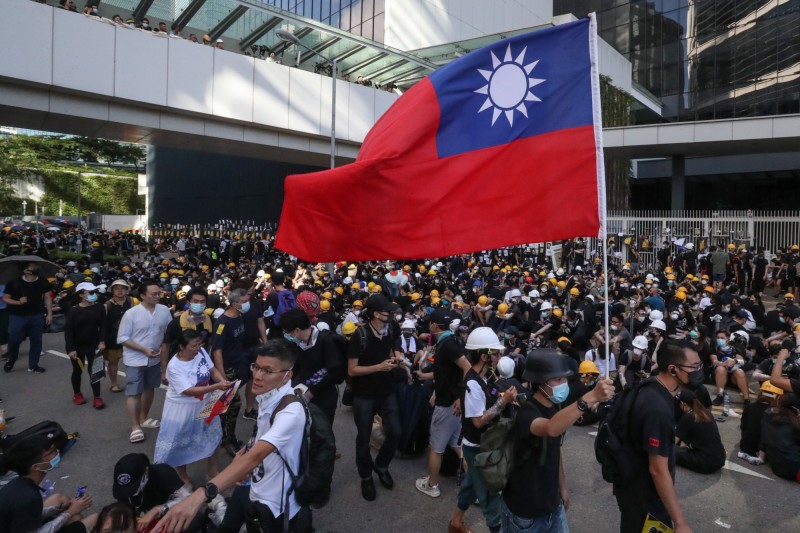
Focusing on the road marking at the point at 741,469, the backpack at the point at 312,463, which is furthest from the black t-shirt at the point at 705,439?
the backpack at the point at 312,463

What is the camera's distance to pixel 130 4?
18.0 m

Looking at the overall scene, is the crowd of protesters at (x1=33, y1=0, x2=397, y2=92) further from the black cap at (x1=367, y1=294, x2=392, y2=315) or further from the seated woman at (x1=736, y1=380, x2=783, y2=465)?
the seated woman at (x1=736, y1=380, x2=783, y2=465)

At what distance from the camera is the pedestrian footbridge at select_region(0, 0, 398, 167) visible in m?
15.5

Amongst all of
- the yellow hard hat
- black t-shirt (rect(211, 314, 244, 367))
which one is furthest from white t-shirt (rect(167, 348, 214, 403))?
the yellow hard hat

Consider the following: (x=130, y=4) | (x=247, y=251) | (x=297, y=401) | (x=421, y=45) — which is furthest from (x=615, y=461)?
(x=421, y=45)

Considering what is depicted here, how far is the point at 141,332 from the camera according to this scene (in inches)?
247

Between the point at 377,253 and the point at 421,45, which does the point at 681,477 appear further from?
the point at 421,45

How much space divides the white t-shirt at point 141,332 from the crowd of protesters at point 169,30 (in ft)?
46.0

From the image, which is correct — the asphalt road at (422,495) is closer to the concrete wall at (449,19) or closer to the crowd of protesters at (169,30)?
the crowd of protesters at (169,30)

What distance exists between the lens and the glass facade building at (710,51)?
27469 millimetres

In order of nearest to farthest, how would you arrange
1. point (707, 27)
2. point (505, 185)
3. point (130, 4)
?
point (505, 185), point (130, 4), point (707, 27)

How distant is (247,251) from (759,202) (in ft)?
90.8

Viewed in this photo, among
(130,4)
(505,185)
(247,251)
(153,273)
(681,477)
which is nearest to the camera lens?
(505,185)

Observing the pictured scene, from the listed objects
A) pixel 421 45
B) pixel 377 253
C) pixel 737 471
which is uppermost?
pixel 421 45
